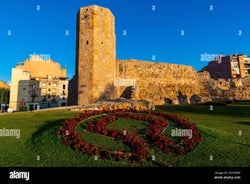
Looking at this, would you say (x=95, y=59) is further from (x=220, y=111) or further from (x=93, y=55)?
(x=220, y=111)

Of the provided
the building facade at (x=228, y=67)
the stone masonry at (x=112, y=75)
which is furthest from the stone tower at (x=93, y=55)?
the building facade at (x=228, y=67)

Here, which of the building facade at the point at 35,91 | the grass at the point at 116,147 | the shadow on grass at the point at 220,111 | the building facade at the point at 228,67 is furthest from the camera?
the building facade at the point at 228,67

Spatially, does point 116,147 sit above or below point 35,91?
below

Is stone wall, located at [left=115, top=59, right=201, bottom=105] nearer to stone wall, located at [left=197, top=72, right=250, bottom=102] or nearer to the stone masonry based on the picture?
the stone masonry

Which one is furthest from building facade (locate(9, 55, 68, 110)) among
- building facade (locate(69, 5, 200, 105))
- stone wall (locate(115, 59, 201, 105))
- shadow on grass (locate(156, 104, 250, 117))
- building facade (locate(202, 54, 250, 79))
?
shadow on grass (locate(156, 104, 250, 117))

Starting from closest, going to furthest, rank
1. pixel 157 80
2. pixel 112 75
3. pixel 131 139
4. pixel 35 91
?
pixel 131 139 → pixel 112 75 → pixel 157 80 → pixel 35 91

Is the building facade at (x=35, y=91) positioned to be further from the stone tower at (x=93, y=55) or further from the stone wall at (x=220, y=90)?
the stone tower at (x=93, y=55)

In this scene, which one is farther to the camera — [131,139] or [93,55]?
[93,55]

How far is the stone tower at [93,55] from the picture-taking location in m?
23.4

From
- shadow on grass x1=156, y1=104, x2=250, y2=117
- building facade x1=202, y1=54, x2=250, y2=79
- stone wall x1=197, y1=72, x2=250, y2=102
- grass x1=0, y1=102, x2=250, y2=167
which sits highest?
building facade x1=202, y1=54, x2=250, y2=79

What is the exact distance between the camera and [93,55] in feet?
77.0

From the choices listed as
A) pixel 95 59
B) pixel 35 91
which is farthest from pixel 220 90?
pixel 35 91

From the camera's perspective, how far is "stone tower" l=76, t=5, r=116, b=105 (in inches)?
920
